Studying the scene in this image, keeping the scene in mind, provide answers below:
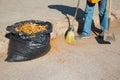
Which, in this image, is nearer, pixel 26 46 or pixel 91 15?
pixel 26 46

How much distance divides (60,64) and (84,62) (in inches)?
18.6

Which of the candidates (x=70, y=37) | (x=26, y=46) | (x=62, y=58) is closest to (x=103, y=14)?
(x=70, y=37)

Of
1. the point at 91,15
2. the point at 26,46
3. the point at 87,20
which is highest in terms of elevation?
the point at 91,15

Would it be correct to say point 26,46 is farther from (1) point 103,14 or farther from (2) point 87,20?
(1) point 103,14

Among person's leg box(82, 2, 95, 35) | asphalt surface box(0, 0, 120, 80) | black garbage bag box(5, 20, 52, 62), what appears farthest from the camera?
person's leg box(82, 2, 95, 35)

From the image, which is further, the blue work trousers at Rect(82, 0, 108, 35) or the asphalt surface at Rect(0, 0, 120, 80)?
the blue work trousers at Rect(82, 0, 108, 35)

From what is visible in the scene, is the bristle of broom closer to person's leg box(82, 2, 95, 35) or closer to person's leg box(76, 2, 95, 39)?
person's leg box(76, 2, 95, 39)

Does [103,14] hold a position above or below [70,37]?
above

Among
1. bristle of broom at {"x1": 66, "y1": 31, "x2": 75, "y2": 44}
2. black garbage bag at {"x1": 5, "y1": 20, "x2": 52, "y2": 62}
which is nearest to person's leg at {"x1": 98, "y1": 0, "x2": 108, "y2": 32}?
bristle of broom at {"x1": 66, "y1": 31, "x2": 75, "y2": 44}

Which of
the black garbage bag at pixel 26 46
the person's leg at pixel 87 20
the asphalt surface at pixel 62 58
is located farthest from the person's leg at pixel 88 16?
the black garbage bag at pixel 26 46

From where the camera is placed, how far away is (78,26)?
725 centimetres

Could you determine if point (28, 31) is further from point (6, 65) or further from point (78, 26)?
point (78, 26)

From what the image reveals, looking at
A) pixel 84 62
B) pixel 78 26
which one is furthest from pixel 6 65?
pixel 78 26

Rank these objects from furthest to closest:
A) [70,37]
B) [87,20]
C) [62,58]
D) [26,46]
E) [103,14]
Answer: [103,14] < [87,20] < [70,37] < [62,58] < [26,46]
